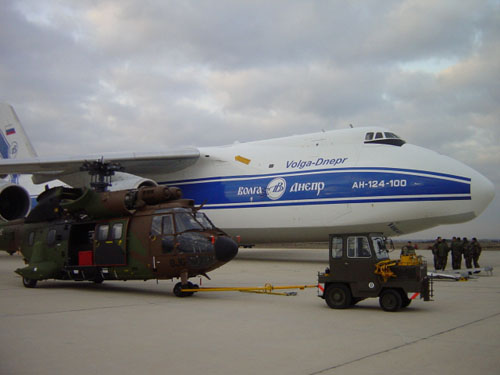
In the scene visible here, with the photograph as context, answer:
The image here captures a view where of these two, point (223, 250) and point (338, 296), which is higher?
point (223, 250)

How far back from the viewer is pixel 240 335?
7047 millimetres

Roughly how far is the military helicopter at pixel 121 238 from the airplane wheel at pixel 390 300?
10.9 feet

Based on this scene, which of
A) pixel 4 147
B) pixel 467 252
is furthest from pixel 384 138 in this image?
pixel 4 147

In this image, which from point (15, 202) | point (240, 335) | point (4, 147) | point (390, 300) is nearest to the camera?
point (240, 335)

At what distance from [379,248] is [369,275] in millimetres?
719

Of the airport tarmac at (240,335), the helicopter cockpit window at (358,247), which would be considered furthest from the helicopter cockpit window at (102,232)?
the helicopter cockpit window at (358,247)

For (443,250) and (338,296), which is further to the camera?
(443,250)

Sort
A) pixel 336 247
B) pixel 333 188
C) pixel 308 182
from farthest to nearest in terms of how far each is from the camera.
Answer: pixel 308 182 < pixel 333 188 < pixel 336 247

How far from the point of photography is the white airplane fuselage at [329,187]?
1788 centimetres

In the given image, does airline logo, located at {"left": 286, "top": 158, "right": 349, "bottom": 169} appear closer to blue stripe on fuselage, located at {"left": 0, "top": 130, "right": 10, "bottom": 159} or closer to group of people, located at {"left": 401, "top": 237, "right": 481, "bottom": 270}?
group of people, located at {"left": 401, "top": 237, "right": 481, "bottom": 270}

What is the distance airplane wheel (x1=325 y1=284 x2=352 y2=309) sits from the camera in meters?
9.33

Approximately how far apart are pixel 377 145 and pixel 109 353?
15350 mm

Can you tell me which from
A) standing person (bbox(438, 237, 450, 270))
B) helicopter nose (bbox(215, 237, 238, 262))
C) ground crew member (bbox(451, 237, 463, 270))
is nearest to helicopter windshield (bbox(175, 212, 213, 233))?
helicopter nose (bbox(215, 237, 238, 262))

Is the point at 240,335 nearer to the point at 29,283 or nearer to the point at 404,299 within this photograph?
the point at 404,299
